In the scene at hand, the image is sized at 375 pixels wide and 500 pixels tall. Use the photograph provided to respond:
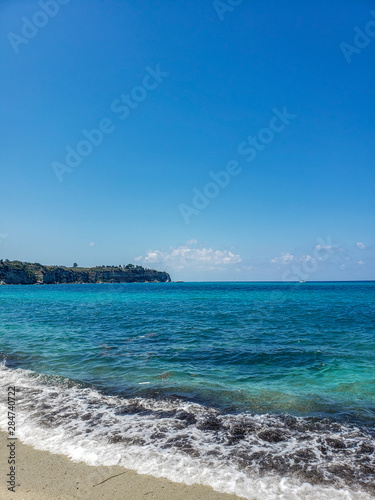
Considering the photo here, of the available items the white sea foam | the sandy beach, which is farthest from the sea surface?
the sandy beach

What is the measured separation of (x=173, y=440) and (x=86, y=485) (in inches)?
95.8

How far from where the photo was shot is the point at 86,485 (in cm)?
590

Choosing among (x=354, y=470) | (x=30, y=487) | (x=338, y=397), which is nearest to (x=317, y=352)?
(x=338, y=397)

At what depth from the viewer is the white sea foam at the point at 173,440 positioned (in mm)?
5945

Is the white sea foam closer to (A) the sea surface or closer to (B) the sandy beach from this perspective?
(A) the sea surface

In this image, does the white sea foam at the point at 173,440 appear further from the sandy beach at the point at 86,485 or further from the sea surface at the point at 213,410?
the sandy beach at the point at 86,485

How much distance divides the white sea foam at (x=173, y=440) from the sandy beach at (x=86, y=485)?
0.23 metres

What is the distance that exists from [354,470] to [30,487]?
7.03m

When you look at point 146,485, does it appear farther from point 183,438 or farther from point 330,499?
point 330,499

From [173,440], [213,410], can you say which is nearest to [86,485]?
[173,440]

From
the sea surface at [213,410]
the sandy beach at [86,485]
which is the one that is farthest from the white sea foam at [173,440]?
the sandy beach at [86,485]

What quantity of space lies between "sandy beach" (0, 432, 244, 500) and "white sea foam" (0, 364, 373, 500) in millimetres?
233

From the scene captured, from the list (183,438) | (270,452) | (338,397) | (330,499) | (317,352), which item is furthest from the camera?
(317,352)

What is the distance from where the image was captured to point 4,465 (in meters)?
6.63
